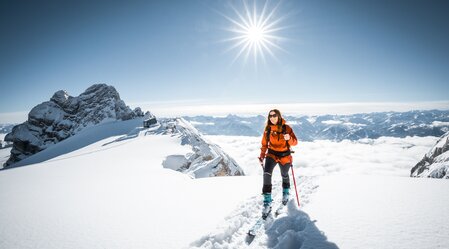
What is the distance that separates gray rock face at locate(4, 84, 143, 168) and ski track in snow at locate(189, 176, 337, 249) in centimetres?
8046

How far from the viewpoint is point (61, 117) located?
96.2 meters

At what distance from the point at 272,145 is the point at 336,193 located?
8.92 ft

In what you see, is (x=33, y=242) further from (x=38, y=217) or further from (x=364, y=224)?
(x=364, y=224)

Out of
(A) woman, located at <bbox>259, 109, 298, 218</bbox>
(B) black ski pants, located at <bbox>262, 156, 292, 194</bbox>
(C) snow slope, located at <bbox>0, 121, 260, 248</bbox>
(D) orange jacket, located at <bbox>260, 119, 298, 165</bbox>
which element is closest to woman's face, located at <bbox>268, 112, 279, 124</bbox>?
(A) woman, located at <bbox>259, 109, 298, 218</bbox>

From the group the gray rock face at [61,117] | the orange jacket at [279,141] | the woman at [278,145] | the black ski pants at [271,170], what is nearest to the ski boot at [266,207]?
the black ski pants at [271,170]

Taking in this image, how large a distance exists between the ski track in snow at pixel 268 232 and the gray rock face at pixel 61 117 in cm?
8046

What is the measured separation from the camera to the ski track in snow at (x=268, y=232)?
455 cm

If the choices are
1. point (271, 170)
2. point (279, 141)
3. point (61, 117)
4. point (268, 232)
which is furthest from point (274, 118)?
point (61, 117)

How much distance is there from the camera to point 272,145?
770 cm

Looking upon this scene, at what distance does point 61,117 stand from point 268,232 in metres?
116

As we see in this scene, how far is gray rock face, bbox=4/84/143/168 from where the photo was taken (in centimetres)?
8875

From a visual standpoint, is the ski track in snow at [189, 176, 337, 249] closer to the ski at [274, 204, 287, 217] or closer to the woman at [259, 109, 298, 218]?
the ski at [274, 204, 287, 217]

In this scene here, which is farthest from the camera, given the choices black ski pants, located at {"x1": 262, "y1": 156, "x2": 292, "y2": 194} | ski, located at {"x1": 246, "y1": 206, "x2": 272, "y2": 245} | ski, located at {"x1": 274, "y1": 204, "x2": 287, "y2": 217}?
black ski pants, located at {"x1": 262, "y1": 156, "x2": 292, "y2": 194}

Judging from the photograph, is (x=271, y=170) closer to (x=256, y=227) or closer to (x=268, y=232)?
(x=256, y=227)
